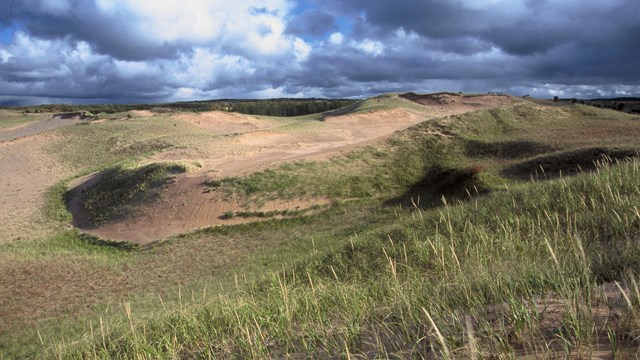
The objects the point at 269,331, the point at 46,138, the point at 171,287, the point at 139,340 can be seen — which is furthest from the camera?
the point at 46,138

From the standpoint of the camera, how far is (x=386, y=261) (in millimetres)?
7270

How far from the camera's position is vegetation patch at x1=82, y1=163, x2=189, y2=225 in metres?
20.8

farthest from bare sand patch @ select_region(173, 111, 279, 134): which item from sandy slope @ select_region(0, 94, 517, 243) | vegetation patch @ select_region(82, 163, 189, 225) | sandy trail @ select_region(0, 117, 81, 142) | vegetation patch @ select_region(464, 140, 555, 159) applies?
vegetation patch @ select_region(464, 140, 555, 159)

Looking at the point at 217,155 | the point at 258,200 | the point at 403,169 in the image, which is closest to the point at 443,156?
the point at 403,169

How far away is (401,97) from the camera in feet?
201

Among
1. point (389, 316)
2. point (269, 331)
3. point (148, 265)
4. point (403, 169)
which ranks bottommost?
point (148, 265)

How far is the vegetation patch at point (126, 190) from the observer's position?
20844mm

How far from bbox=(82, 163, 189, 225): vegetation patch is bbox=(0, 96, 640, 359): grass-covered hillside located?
0.17 meters

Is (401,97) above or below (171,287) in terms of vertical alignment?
above

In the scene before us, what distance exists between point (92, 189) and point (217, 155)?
745 centimetres

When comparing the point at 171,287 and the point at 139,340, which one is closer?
the point at 139,340

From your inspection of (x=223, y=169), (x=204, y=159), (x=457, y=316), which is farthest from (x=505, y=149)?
(x=457, y=316)

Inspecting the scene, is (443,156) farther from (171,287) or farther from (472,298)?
(472,298)

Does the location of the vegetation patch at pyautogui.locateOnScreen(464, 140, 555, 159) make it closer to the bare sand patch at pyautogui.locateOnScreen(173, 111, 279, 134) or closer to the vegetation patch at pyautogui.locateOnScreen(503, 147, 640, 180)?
the vegetation patch at pyautogui.locateOnScreen(503, 147, 640, 180)
